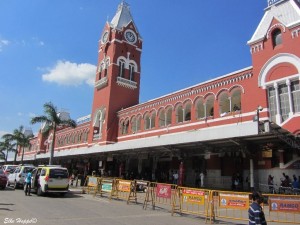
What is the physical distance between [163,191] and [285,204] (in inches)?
222

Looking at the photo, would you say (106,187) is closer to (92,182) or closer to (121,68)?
(92,182)

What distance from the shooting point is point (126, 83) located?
136 feet

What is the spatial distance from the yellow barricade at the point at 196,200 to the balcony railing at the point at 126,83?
2908 cm

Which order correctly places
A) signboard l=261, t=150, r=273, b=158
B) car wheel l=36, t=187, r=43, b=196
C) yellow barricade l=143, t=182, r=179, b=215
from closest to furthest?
yellow barricade l=143, t=182, r=179, b=215 < car wheel l=36, t=187, r=43, b=196 < signboard l=261, t=150, r=273, b=158

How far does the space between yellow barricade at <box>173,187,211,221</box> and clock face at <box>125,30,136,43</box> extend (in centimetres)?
3332

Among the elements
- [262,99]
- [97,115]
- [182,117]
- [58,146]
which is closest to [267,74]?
[262,99]

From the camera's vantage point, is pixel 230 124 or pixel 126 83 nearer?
pixel 230 124

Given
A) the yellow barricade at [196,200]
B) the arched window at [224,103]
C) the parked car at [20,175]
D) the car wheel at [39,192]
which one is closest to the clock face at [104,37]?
the arched window at [224,103]

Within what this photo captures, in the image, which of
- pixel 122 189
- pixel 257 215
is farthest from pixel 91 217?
pixel 257 215

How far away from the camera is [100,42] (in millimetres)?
45812

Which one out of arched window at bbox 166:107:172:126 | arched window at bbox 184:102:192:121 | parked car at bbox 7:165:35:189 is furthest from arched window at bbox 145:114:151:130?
parked car at bbox 7:165:35:189

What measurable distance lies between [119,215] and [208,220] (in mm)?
3507

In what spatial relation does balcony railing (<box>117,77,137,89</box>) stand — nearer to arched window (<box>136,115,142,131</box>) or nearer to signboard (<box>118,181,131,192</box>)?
arched window (<box>136,115,142,131</box>)

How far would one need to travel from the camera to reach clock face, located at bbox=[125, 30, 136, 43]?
43.0 m
